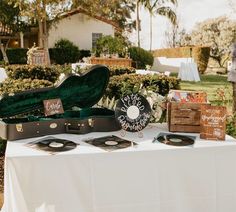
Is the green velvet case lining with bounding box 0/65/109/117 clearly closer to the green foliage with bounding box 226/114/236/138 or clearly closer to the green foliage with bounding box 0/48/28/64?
the green foliage with bounding box 226/114/236/138

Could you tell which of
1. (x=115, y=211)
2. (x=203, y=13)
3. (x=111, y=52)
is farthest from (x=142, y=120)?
(x=203, y=13)

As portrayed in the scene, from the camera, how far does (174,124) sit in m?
2.37

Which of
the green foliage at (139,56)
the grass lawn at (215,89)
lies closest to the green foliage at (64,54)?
the green foliage at (139,56)

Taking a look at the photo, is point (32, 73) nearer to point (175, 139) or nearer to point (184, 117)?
point (184, 117)

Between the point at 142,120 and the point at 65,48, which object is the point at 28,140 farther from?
the point at 65,48

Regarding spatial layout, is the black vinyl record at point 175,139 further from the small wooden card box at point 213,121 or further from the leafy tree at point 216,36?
the leafy tree at point 216,36

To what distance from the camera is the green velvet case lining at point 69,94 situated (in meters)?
2.31

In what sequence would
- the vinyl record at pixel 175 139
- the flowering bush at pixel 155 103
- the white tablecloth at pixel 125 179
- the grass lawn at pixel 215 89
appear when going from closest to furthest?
the white tablecloth at pixel 125 179
the vinyl record at pixel 175 139
the flowering bush at pixel 155 103
the grass lawn at pixel 215 89

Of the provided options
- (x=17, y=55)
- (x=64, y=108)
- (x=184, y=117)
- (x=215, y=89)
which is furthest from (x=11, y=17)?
(x=184, y=117)

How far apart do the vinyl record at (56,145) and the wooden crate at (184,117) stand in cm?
70

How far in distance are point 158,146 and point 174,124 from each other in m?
0.39

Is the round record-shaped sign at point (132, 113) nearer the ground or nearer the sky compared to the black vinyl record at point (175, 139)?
nearer the sky

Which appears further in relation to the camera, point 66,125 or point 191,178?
point 66,125

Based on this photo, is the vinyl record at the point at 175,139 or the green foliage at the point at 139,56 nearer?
the vinyl record at the point at 175,139
